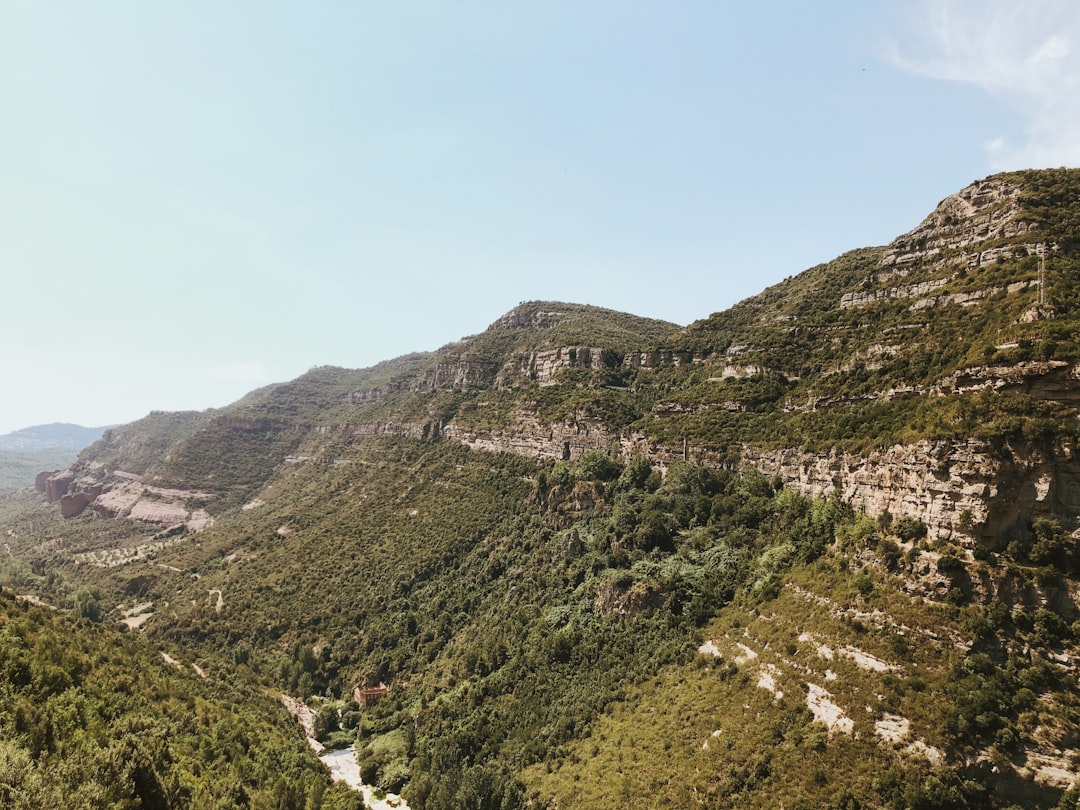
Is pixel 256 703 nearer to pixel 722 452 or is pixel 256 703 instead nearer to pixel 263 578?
pixel 263 578

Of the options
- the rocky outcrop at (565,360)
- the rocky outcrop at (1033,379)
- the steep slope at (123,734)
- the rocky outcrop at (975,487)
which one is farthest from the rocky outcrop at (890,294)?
the steep slope at (123,734)

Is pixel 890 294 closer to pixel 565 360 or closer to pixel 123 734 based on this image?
pixel 565 360

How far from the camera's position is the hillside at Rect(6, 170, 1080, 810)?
95.9 ft

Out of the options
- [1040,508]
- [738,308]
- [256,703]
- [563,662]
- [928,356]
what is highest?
[738,308]

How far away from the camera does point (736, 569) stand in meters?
51.1

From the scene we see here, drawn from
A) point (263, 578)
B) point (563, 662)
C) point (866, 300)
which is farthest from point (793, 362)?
point (263, 578)

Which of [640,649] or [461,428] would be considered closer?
[640,649]

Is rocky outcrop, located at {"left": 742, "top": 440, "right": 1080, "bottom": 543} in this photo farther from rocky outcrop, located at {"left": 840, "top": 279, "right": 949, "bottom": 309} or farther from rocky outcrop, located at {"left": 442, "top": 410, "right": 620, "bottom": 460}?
rocky outcrop, located at {"left": 442, "top": 410, "right": 620, "bottom": 460}

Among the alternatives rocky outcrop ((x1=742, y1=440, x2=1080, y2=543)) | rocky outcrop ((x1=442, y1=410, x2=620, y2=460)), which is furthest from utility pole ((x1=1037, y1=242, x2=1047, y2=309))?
rocky outcrop ((x1=442, y1=410, x2=620, y2=460))

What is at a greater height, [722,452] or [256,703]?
[722,452]

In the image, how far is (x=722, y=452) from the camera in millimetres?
65562

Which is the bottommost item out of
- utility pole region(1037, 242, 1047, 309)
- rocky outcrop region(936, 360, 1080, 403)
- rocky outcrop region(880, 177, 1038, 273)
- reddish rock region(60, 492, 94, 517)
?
reddish rock region(60, 492, 94, 517)

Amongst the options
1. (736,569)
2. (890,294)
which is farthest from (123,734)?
(890,294)

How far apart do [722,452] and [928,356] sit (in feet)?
84.8
